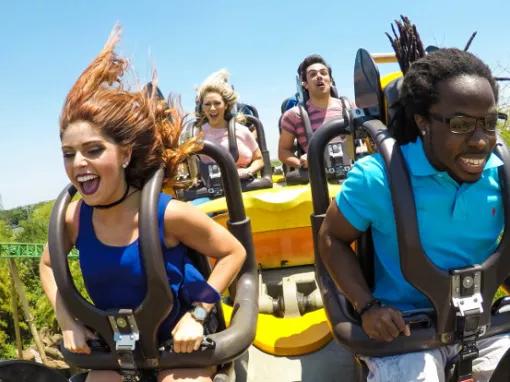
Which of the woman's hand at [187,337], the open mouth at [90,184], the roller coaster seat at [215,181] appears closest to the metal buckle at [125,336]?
the woman's hand at [187,337]

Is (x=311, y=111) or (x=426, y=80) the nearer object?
(x=426, y=80)

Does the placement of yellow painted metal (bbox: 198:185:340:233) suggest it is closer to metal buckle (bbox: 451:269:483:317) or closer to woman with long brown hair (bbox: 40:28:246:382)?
woman with long brown hair (bbox: 40:28:246:382)

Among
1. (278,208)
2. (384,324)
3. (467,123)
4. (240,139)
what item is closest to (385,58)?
(467,123)

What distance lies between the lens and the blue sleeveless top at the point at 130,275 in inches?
57.4

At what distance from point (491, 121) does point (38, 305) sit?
6361 mm

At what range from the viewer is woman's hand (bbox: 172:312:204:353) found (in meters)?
1.38

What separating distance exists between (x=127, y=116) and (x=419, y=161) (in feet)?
2.64

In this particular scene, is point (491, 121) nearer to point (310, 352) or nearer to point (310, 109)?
point (310, 352)

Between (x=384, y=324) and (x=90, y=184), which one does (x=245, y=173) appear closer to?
(x=90, y=184)

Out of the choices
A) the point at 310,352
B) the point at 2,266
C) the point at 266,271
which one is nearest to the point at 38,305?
the point at 2,266

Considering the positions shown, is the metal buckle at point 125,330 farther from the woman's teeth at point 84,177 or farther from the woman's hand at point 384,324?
the woman's hand at point 384,324

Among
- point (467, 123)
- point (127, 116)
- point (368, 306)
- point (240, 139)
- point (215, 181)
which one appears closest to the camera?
point (467, 123)

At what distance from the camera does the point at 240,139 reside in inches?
159

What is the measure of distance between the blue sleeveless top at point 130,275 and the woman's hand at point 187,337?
9 cm
